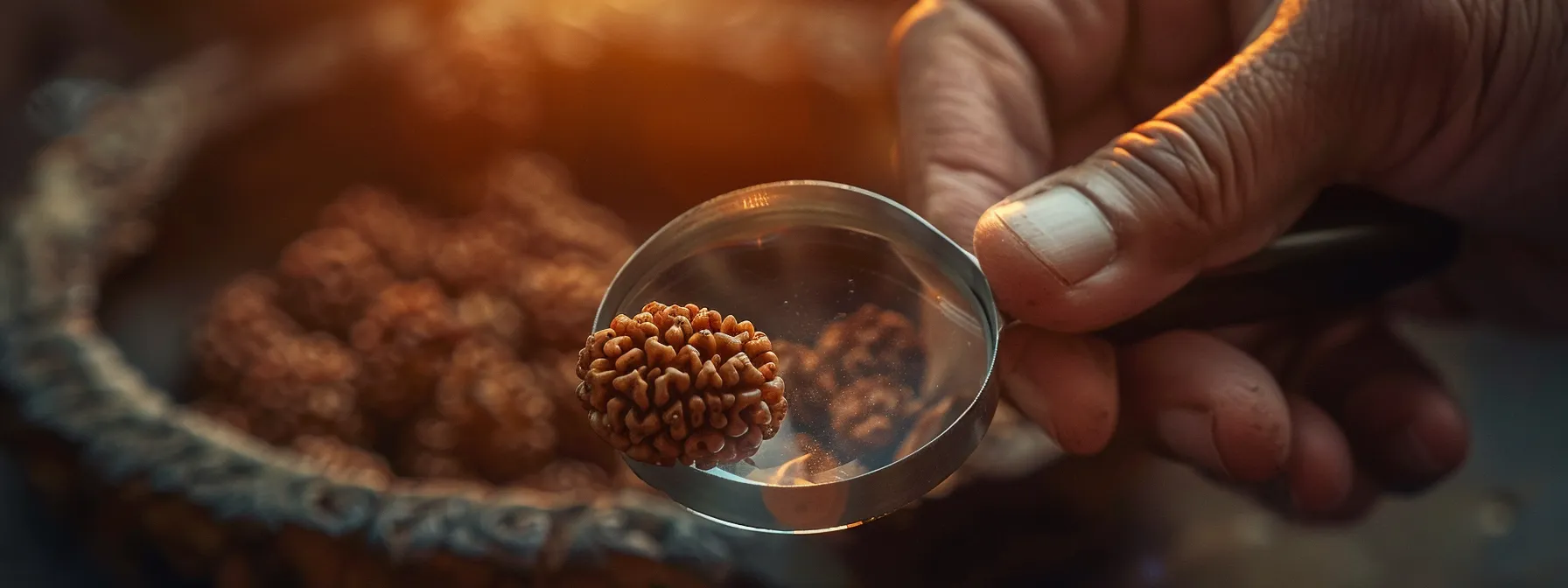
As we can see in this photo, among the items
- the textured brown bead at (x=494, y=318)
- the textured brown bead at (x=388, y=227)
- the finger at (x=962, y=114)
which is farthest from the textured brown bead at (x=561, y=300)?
the finger at (x=962, y=114)

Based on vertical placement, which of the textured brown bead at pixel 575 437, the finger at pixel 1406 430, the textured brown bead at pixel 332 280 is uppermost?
the textured brown bead at pixel 332 280

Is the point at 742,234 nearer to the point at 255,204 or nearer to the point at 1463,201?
the point at 1463,201

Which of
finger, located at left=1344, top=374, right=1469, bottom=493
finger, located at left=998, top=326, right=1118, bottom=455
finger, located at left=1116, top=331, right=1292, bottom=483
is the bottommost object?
finger, located at left=1344, top=374, right=1469, bottom=493

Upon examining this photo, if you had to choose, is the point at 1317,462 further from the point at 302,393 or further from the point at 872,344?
the point at 302,393

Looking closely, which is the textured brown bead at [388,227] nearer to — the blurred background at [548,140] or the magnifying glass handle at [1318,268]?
the blurred background at [548,140]

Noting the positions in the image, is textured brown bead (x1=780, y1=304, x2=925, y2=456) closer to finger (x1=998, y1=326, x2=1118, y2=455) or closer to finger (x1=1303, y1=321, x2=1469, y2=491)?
finger (x1=998, y1=326, x2=1118, y2=455)

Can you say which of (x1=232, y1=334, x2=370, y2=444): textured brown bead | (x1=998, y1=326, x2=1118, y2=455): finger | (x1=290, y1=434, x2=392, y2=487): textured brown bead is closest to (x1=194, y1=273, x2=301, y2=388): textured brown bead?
(x1=232, y1=334, x2=370, y2=444): textured brown bead
